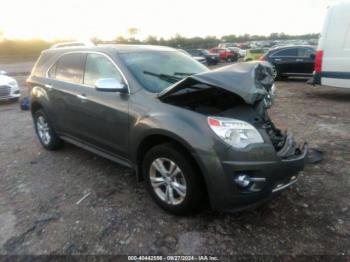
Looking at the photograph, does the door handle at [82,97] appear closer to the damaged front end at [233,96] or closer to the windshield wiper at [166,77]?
the windshield wiper at [166,77]

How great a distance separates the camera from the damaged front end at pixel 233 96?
106 inches

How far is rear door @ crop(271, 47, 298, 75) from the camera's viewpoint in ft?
40.6

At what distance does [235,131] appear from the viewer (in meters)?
2.55

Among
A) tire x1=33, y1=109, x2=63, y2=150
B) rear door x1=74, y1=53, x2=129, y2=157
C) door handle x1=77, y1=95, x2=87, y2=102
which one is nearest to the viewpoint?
rear door x1=74, y1=53, x2=129, y2=157

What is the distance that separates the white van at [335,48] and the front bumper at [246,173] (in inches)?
253

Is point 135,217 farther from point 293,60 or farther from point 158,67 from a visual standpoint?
point 293,60

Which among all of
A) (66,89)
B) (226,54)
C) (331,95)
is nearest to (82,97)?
(66,89)

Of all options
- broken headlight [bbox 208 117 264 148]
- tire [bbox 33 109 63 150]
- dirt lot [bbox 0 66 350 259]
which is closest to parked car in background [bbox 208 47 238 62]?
dirt lot [bbox 0 66 350 259]

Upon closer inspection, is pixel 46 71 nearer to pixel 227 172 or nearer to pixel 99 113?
pixel 99 113

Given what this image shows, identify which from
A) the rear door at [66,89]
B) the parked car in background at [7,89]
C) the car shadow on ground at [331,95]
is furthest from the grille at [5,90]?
the car shadow on ground at [331,95]

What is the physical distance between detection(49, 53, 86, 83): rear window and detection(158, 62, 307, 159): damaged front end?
165cm

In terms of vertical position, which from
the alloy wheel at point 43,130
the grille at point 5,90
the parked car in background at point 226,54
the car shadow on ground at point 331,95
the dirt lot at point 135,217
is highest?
the alloy wheel at point 43,130

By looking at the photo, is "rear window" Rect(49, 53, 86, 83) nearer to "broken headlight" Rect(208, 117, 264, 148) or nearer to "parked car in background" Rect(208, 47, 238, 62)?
"broken headlight" Rect(208, 117, 264, 148)

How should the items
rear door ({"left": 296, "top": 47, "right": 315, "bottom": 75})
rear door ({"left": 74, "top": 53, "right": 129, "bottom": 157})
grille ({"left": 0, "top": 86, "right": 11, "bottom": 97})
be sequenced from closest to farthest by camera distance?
rear door ({"left": 74, "top": 53, "right": 129, "bottom": 157}) → grille ({"left": 0, "top": 86, "right": 11, "bottom": 97}) → rear door ({"left": 296, "top": 47, "right": 315, "bottom": 75})
